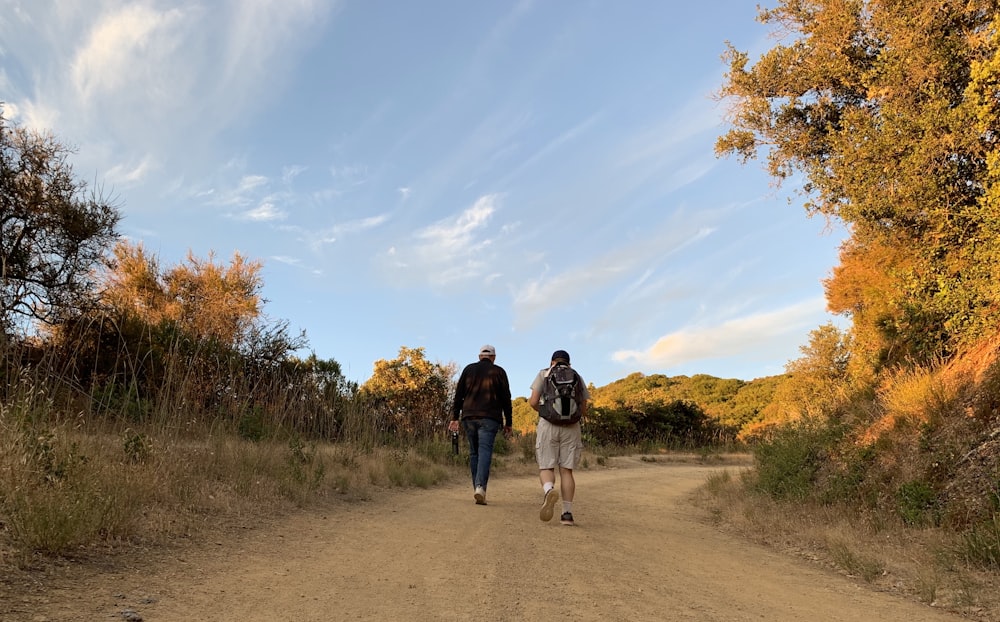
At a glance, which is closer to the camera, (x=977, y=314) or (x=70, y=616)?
(x=70, y=616)

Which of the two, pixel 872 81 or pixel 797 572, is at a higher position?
pixel 872 81

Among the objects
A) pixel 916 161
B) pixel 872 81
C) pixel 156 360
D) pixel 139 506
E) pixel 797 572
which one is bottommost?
pixel 797 572

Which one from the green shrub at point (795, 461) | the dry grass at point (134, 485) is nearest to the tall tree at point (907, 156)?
the green shrub at point (795, 461)

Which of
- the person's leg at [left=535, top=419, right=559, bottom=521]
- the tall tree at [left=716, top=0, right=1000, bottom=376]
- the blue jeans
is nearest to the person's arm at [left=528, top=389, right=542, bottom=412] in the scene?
the person's leg at [left=535, top=419, right=559, bottom=521]

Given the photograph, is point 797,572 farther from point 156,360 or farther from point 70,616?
point 156,360

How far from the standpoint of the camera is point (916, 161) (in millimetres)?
8656

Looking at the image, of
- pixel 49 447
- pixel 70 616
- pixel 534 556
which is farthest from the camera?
pixel 534 556

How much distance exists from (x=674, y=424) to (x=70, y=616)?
33495 millimetres

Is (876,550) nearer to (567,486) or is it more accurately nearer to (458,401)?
(567,486)

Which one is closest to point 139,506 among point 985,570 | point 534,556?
point 534,556

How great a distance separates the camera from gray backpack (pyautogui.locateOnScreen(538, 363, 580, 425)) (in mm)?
6234

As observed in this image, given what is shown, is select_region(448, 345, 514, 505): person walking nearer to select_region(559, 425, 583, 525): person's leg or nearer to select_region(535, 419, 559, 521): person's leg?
select_region(535, 419, 559, 521): person's leg

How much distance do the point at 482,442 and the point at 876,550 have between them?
4.24m

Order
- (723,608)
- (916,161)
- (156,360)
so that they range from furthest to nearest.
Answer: (156,360) < (916,161) < (723,608)
